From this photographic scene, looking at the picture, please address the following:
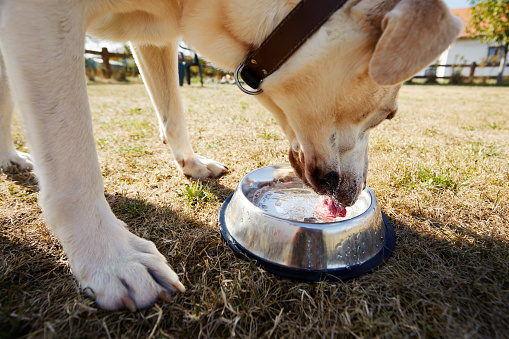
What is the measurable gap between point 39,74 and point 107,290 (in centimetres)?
99

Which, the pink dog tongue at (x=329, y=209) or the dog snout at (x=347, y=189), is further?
the pink dog tongue at (x=329, y=209)

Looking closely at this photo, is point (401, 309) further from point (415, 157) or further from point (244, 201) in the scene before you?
point (415, 157)

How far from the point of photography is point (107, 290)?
1195mm

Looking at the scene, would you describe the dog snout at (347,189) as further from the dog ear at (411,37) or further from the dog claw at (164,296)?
the dog claw at (164,296)

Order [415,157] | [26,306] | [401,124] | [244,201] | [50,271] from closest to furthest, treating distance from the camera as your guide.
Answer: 1. [26,306]
2. [50,271]
3. [244,201]
4. [415,157]
5. [401,124]

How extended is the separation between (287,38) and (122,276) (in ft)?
4.50

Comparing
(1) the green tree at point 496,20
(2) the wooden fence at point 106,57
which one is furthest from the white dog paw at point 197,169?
(1) the green tree at point 496,20

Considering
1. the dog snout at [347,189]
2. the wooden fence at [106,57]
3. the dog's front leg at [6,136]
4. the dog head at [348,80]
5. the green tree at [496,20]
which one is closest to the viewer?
the dog head at [348,80]

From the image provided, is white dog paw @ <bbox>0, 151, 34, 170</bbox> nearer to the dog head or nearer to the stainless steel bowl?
the stainless steel bowl

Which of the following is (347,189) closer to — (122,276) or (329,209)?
(329,209)

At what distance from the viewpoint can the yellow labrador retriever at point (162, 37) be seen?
4.06 feet

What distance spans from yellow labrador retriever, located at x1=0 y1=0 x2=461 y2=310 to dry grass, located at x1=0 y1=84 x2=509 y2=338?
154 millimetres

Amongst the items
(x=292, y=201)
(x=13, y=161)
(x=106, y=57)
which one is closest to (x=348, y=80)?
(x=292, y=201)

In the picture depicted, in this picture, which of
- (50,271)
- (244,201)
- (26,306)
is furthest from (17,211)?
(244,201)
